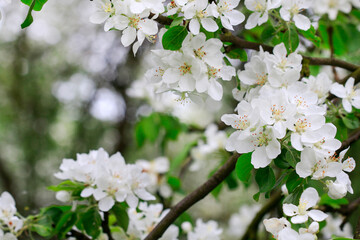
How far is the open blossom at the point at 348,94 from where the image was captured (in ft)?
3.99

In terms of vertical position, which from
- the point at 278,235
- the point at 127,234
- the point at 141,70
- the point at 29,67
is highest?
the point at 278,235

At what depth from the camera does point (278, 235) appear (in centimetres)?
91

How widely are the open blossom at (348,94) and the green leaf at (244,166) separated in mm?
365

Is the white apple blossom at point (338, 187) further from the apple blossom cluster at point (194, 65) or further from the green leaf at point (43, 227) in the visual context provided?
the green leaf at point (43, 227)

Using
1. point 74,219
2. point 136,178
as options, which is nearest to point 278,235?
point 136,178

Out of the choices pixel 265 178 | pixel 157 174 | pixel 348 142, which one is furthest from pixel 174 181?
pixel 265 178

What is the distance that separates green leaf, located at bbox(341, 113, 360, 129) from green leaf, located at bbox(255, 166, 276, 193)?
1.25 ft

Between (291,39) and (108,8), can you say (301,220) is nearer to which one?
(291,39)

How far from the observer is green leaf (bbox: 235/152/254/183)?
104 cm

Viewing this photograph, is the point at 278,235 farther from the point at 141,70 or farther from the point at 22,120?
the point at 22,120

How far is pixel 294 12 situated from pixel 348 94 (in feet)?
0.92

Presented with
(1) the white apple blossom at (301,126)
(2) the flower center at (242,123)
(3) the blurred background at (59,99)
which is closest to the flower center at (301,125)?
(1) the white apple blossom at (301,126)

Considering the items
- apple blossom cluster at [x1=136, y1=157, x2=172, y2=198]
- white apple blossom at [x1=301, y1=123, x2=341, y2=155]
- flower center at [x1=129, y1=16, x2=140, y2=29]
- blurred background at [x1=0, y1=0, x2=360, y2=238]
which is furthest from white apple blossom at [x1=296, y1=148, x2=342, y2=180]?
blurred background at [x1=0, y1=0, x2=360, y2=238]

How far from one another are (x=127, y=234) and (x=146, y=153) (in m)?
4.41
